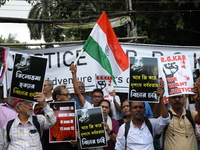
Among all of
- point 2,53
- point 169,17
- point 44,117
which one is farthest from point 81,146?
point 169,17

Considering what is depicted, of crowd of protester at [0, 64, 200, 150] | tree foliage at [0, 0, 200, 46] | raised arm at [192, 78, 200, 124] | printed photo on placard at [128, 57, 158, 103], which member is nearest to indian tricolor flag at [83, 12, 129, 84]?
crowd of protester at [0, 64, 200, 150]

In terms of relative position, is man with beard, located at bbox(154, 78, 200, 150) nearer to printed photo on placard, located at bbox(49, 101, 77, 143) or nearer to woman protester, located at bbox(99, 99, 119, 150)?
woman protester, located at bbox(99, 99, 119, 150)

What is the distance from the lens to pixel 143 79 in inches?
207

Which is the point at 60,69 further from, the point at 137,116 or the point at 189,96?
the point at 137,116

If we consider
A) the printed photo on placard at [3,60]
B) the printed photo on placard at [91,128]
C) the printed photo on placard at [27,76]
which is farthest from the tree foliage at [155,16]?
the printed photo on placard at [27,76]

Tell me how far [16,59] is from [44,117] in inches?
31.7

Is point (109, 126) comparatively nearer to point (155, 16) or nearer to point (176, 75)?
point (176, 75)

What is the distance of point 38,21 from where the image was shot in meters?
8.52

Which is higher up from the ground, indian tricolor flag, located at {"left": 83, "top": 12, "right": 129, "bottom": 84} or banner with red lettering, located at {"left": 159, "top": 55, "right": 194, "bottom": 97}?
indian tricolor flag, located at {"left": 83, "top": 12, "right": 129, "bottom": 84}

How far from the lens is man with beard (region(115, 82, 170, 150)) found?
493cm

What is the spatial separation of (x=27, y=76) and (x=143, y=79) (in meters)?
1.53

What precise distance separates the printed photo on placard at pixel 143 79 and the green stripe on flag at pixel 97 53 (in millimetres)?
928

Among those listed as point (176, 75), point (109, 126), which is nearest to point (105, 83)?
point (109, 126)

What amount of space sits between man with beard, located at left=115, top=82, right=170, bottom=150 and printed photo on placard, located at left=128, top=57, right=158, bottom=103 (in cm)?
12
